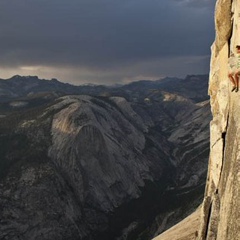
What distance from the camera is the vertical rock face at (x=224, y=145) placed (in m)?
28.9

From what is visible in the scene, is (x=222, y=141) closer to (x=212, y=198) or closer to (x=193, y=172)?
(x=212, y=198)

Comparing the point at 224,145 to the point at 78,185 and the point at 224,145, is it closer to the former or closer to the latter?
the point at 224,145

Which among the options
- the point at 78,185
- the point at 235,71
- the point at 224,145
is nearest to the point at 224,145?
the point at 224,145

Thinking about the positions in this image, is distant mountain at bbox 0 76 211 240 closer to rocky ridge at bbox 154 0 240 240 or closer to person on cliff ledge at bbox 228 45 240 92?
rocky ridge at bbox 154 0 240 240

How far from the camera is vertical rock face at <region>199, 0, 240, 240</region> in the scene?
28911mm

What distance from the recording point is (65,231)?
135 metres

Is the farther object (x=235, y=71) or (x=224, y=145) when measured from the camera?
(x=224, y=145)

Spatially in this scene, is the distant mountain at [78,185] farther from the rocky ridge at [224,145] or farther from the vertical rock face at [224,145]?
the vertical rock face at [224,145]

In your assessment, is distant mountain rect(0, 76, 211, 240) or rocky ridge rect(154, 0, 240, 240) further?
distant mountain rect(0, 76, 211, 240)

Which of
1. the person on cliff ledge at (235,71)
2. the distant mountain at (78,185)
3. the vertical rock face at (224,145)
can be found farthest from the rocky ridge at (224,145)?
the distant mountain at (78,185)

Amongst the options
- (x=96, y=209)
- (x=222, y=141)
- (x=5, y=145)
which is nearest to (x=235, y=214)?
(x=222, y=141)

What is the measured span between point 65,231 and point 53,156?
128 feet

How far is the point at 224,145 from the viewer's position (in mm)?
37312

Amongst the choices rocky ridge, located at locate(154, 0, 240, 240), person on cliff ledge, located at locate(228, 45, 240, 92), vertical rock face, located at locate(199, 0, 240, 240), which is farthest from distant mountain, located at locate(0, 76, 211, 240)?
person on cliff ledge, located at locate(228, 45, 240, 92)
